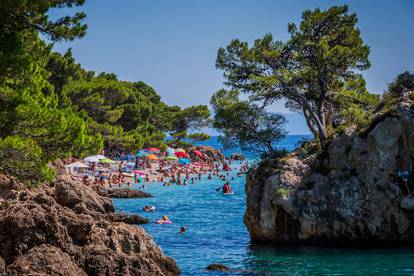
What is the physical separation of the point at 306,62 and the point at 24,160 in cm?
1616

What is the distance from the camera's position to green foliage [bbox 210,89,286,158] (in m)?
30.1

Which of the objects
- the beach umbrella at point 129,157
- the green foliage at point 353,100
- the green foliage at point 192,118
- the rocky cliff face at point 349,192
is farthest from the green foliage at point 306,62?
the green foliage at point 192,118

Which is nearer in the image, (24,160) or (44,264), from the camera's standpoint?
(44,264)

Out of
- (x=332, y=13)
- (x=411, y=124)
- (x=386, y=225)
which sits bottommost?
(x=386, y=225)

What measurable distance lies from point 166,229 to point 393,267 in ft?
50.1

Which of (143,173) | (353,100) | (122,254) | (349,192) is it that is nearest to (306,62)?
(353,100)

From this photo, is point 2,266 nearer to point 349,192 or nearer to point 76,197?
point 76,197

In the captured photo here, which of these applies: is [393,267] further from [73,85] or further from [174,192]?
[73,85]

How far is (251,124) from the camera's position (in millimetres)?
30469

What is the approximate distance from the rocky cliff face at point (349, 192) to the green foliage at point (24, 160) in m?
10.6

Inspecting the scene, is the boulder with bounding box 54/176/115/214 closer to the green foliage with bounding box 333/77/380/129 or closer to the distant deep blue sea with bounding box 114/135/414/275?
the distant deep blue sea with bounding box 114/135/414/275

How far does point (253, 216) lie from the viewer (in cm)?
2541

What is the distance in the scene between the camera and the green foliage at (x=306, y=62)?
92.2 ft

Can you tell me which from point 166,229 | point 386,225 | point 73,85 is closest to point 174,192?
point 73,85
